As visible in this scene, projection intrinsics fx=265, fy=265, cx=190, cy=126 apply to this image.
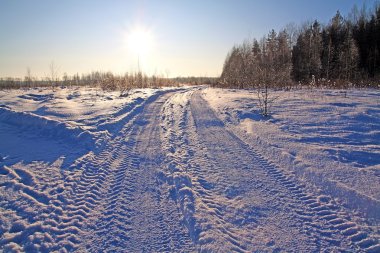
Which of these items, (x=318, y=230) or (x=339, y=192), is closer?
(x=318, y=230)

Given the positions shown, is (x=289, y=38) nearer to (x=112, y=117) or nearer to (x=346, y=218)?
(x=112, y=117)

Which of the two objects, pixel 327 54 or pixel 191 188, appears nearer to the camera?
pixel 191 188

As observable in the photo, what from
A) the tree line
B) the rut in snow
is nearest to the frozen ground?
the rut in snow

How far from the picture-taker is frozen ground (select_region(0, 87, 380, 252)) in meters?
2.83

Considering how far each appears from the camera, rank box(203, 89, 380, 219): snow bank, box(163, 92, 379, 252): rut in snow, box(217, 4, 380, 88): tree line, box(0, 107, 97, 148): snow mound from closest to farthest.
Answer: box(163, 92, 379, 252): rut in snow < box(203, 89, 380, 219): snow bank < box(0, 107, 97, 148): snow mound < box(217, 4, 380, 88): tree line

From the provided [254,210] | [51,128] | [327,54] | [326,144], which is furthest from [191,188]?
[327,54]

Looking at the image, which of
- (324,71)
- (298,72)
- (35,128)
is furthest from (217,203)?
(298,72)

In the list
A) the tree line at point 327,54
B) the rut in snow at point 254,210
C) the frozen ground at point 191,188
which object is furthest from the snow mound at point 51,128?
the tree line at point 327,54

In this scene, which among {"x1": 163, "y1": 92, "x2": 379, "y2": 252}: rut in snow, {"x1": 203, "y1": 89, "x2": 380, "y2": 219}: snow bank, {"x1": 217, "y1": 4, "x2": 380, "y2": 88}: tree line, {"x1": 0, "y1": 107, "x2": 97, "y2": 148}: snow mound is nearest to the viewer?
{"x1": 163, "y1": 92, "x2": 379, "y2": 252}: rut in snow

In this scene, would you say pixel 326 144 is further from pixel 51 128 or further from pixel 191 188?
pixel 51 128

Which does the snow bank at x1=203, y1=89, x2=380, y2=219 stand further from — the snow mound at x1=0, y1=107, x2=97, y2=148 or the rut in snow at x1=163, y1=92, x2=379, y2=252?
the snow mound at x1=0, y1=107, x2=97, y2=148

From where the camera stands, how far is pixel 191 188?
402 centimetres

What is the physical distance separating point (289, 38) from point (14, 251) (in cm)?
5371

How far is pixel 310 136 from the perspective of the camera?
263 inches
